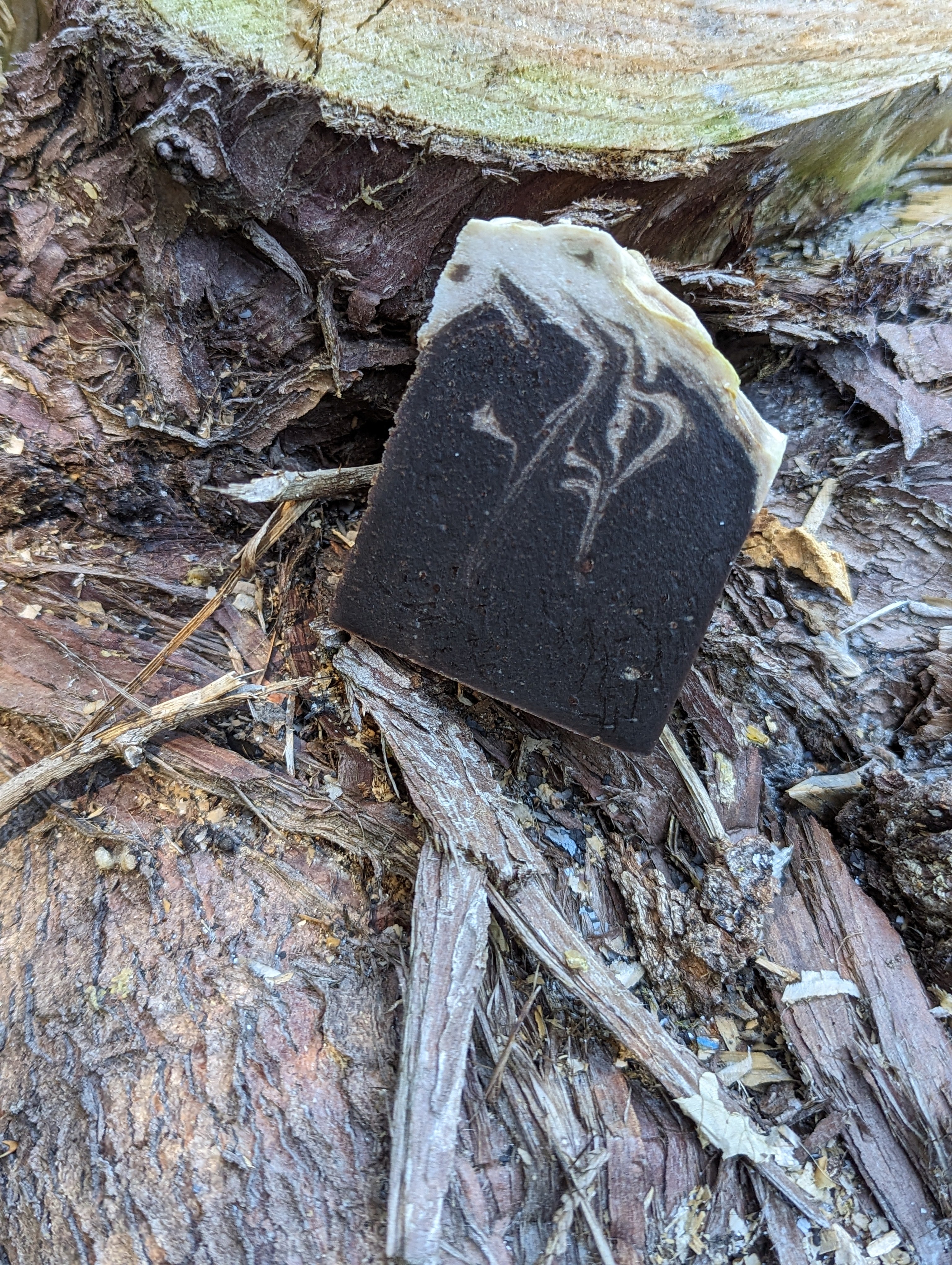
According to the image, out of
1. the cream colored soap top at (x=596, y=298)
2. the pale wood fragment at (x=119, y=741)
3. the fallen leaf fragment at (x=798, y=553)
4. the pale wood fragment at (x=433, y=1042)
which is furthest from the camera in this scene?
the fallen leaf fragment at (x=798, y=553)

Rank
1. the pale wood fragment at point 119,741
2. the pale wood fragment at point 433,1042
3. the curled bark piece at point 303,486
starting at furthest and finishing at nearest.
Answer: the curled bark piece at point 303,486, the pale wood fragment at point 119,741, the pale wood fragment at point 433,1042

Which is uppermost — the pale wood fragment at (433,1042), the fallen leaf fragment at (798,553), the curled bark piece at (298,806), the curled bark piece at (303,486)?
the fallen leaf fragment at (798,553)

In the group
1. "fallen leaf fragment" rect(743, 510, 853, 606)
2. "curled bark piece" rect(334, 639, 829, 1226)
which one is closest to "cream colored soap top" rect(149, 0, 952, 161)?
"fallen leaf fragment" rect(743, 510, 853, 606)

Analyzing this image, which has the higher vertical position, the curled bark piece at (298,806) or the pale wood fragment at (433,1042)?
the curled bark piece at (298,806)

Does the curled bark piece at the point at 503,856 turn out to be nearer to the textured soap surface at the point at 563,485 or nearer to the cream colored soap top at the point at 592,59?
the textured soap surface at the point at 563,485

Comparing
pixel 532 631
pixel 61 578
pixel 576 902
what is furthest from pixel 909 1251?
pixel 61 578

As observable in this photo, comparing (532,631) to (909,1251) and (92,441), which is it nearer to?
(92,441)

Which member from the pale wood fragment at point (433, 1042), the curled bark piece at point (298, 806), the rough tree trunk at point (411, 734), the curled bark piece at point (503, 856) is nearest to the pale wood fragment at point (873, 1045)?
the rough tree trunk at point (411, 734)
